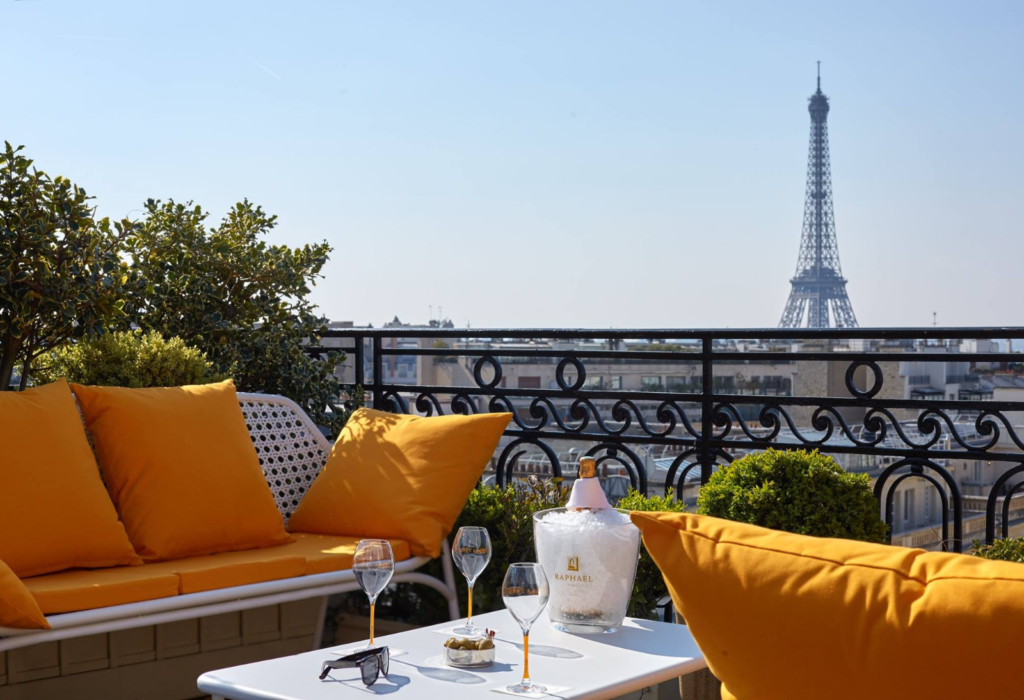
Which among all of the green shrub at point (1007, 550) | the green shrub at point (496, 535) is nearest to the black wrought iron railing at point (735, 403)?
the green shrub at point (496, 535)

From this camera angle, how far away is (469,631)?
194 centimetres

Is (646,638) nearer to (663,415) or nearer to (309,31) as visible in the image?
(663,415)

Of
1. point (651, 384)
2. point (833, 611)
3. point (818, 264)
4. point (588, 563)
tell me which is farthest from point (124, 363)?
point (818, 264)

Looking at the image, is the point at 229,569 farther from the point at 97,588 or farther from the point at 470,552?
the point at 470,552

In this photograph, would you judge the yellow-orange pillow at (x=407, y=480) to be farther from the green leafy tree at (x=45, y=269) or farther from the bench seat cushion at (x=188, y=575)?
the green leafy tree at (x=45, y=269)

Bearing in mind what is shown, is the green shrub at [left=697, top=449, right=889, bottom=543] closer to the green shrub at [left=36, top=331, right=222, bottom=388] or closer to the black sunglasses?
the black sunglasses

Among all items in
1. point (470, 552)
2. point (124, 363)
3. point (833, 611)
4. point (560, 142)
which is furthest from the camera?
point (560, 142)

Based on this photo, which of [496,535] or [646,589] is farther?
[496,535]

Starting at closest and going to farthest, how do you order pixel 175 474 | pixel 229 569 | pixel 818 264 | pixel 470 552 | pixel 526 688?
pixel 526 688, pixel 470 552, pixel 229 569, pixel 175 474, pixel 818 264

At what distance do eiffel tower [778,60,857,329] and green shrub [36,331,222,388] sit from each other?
34.3 m

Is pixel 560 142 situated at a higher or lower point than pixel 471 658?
higher

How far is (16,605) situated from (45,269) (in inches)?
59.3

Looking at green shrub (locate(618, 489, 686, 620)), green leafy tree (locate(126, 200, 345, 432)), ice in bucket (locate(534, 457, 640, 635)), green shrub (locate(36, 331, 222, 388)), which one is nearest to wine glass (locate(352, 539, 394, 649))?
ice in bucket (locate(534, 457, 640, 635))

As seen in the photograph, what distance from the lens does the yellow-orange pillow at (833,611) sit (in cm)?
91
